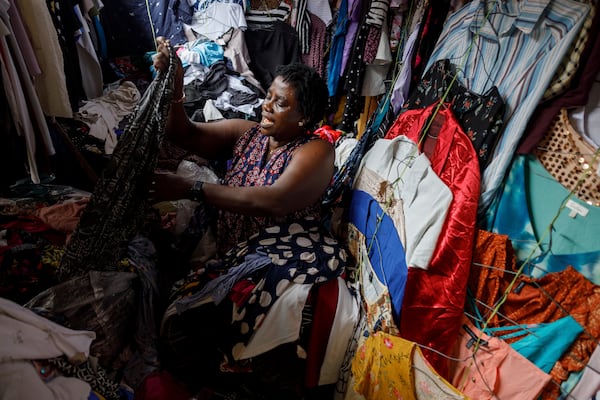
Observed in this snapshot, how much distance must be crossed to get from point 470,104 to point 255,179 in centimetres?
98

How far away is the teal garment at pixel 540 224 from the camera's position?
3.35 ft

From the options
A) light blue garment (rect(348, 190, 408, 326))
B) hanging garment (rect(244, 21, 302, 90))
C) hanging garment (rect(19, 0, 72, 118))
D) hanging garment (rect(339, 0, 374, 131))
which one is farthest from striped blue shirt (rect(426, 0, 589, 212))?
hanging garment (rect(244, 21, 302, 90))

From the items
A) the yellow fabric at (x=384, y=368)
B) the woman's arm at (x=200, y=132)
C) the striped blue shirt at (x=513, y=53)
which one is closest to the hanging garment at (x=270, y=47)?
the woman's arm at (x=200, y=132)

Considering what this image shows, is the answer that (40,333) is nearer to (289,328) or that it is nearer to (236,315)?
(236,315)

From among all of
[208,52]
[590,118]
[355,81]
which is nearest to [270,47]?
[208,52]

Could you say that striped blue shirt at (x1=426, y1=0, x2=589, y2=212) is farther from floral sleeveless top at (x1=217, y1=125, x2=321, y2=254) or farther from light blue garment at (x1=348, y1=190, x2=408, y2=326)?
floral sleeveless top at (x1=217, y1=125, x2=321, y2=254)

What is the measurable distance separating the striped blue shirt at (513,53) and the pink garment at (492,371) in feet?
1.61

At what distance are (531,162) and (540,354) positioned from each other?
64 centimetres

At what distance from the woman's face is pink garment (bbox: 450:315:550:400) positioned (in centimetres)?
105

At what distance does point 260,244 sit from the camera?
4.58ft

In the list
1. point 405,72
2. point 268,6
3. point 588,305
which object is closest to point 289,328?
point 588,305

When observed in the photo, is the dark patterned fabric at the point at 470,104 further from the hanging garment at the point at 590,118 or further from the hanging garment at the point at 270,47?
the hanging garment at the point at 270,47

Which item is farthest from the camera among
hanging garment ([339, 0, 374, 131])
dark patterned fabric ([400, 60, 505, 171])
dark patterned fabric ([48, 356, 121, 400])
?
hanging garment ([339, 0, 374, 131])

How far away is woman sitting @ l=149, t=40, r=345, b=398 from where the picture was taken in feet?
4.11
